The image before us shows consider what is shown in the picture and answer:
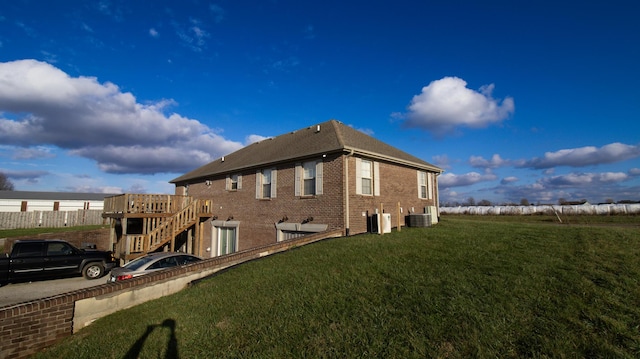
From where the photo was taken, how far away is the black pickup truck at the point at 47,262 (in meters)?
12.0

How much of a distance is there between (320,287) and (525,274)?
14.4 feet

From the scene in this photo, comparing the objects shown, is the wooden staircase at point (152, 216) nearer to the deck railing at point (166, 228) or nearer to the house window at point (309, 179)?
the deck railing at point (166, 228)

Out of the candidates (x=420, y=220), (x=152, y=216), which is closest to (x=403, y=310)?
(x=420, y=220)

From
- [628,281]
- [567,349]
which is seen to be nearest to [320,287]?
[567,349]

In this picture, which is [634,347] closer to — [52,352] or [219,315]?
[219,315]

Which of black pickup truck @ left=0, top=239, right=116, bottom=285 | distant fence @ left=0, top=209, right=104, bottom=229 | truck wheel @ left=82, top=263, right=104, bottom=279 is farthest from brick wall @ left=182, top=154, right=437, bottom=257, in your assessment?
distant fence @ left=0, top=209, right=104, bottom=229

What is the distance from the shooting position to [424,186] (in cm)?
1898

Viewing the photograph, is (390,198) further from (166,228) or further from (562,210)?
(562,210)

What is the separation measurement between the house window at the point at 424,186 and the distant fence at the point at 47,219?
39.3 metres

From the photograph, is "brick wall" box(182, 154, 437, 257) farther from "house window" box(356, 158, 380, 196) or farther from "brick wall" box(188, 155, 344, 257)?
"house window" box(356, 158, 380, 196)

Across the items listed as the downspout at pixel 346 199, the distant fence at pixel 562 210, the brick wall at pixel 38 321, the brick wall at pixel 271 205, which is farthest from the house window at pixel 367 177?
the distant fence at pixel 562 210

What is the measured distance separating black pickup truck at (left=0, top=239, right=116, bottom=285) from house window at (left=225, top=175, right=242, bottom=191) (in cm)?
745

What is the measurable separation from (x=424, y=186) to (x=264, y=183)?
1022 cm

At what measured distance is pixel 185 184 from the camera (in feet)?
80.2
